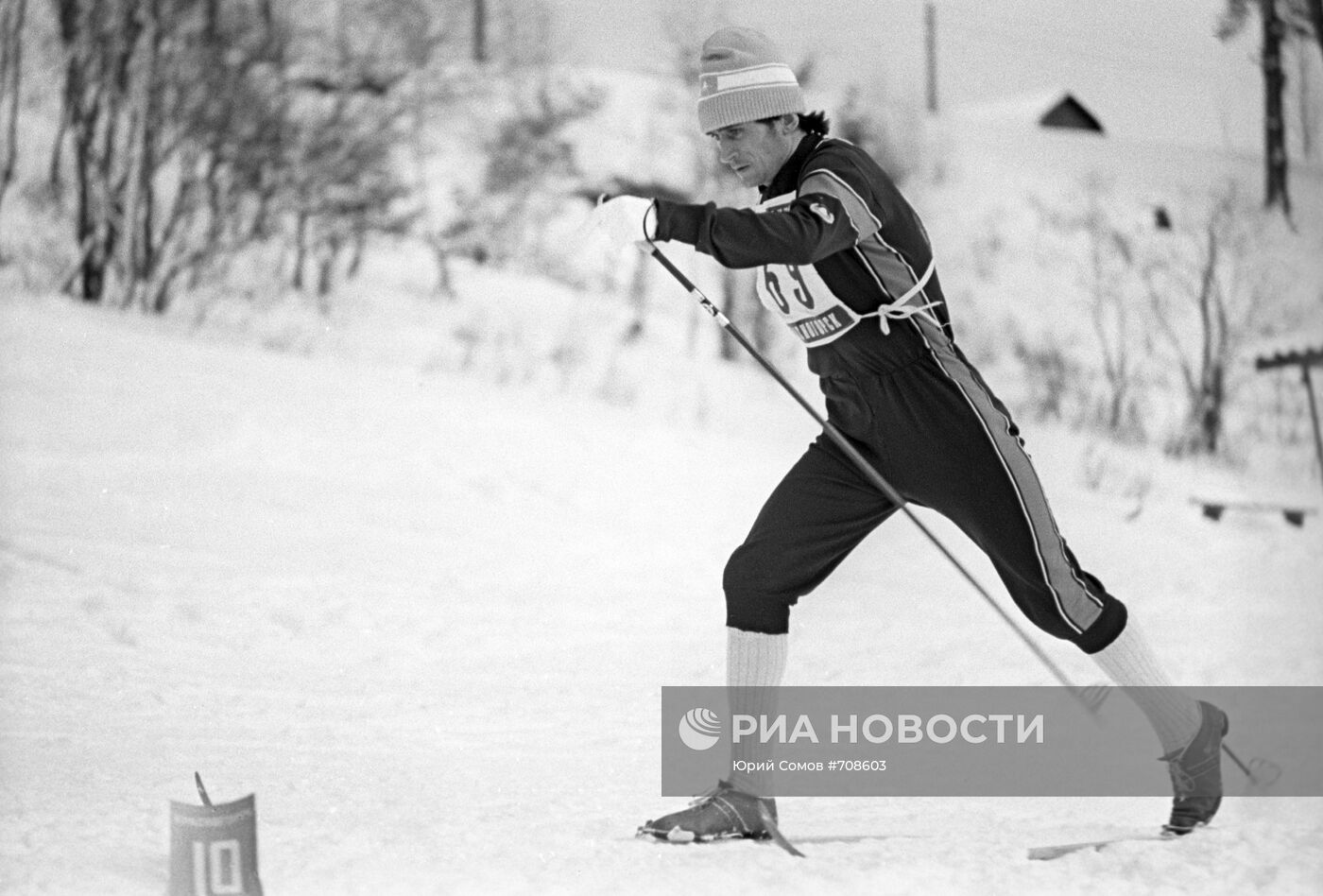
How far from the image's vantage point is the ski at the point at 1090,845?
189 centimetres

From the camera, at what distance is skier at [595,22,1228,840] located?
1.90 metres

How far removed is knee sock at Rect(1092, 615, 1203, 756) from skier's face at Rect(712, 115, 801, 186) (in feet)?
2.72

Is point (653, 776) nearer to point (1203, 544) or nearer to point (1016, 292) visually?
point (1203, 544)

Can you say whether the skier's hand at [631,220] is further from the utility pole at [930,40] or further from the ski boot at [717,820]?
the utility pole at [930,40]

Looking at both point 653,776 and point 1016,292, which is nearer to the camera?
point 653,776

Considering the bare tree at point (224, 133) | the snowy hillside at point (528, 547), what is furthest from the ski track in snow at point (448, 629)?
the bare tree at point (224, 133)

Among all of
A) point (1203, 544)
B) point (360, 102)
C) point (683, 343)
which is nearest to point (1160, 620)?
point (1203, 544)

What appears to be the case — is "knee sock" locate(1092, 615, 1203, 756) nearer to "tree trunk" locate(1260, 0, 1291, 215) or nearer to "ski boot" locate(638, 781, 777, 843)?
"ski boot" locate(638, 781, 777, 843)

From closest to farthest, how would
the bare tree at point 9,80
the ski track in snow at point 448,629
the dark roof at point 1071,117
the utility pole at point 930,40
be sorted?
the ski track in snow at point 448,629, the utility pole at point 930,40, the dark roof at point 1071,117, the bare tree at point 9,80

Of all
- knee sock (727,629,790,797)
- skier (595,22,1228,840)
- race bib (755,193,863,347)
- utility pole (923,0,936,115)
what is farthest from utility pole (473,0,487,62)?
knee sock (727,629,790,797)

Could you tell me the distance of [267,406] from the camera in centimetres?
510

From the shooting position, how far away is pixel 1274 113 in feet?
14.7

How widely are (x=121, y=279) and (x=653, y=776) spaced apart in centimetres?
479

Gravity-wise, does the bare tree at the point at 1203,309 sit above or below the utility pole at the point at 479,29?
below
